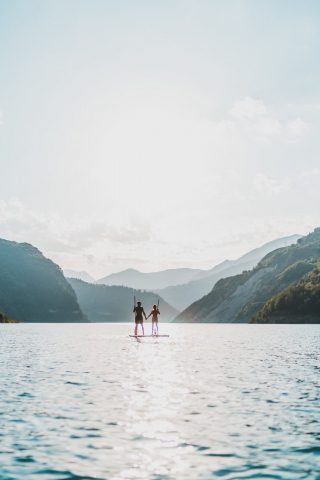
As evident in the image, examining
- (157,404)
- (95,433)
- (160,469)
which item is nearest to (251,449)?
(160,469)

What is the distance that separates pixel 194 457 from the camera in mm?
16094

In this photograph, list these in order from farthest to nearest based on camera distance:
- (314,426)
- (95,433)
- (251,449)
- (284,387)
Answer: (284,387)
(314,426)
(95,433)
(251,449)

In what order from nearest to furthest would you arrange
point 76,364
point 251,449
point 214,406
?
1. point 251,449
2. point 214,406
3. point 76,364

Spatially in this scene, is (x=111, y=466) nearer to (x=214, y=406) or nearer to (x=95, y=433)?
(x=95, y=433)

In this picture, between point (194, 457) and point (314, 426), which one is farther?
point (314, 426)

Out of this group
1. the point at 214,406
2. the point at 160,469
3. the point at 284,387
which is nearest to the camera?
the point at 160,469

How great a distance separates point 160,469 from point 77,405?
10.9 meters

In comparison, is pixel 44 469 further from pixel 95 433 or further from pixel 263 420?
pixel 263 420

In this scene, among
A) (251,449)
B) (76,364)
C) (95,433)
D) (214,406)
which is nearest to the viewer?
(251,449)

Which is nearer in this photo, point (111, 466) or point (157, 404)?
point (111, 466)

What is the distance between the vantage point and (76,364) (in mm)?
46594

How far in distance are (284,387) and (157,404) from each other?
9.03 meters

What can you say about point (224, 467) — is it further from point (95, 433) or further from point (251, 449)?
point (95, 433)

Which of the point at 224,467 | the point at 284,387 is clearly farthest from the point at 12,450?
the point at 284,387
